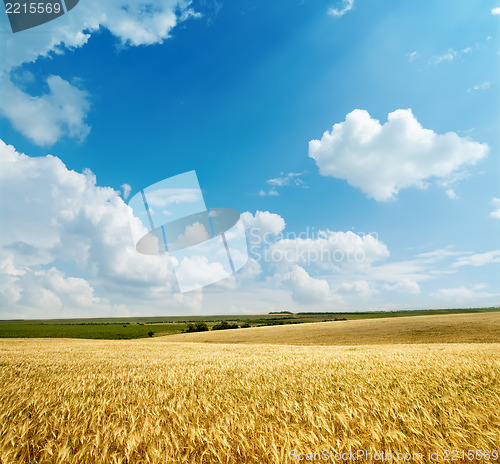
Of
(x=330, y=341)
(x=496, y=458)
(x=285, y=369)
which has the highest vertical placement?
(x=496, y=458)

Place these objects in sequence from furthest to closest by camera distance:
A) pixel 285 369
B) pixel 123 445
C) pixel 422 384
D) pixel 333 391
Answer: pixel 285 369 < pixel 422 384 < pixel 333 391 < pixel 123 445

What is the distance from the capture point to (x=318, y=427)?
132 inches

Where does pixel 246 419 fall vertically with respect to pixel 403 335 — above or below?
above

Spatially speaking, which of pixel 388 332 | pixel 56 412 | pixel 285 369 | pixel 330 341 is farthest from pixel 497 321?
pixel 56 412

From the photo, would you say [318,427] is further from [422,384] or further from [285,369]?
[285,369]

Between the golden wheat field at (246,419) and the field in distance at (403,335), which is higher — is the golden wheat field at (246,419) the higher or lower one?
the higher one

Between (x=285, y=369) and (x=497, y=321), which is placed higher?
(x=285, y=369)

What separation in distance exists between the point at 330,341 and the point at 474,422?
33.6 meters

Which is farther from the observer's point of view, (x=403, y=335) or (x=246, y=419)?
(x=403, y=335)

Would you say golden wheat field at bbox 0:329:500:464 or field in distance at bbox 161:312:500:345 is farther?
field in distance at bbox 161:312:500:345

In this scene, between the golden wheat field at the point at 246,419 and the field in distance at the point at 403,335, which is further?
the field in distance at the point at 403,335

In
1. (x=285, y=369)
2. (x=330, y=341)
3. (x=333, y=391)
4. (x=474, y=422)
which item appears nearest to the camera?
(x=474, y=422)

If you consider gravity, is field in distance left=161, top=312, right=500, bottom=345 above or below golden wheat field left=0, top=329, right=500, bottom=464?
below

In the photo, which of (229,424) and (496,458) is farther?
(229,424)
